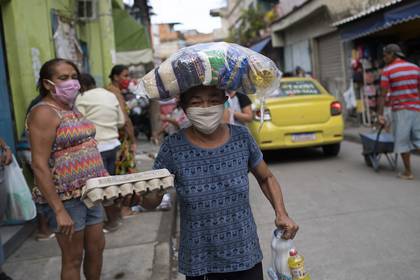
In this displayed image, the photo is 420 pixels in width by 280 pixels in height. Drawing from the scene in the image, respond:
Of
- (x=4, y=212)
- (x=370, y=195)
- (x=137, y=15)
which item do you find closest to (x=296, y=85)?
(x=370, y=195)

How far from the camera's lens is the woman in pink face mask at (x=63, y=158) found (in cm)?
274

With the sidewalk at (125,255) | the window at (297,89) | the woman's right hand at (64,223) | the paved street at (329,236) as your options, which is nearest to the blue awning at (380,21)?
the window at (297,89)

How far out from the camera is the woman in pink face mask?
2740 millimetres

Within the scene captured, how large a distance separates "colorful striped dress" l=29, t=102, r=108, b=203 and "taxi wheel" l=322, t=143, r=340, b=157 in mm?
6765

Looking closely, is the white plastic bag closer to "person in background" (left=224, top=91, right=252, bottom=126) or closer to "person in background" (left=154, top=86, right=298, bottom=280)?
"person in background" (left=154, top=86, right=298, bottom=280)

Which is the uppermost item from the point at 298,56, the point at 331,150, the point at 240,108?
the point at 298,56

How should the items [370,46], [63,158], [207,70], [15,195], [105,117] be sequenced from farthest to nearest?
[370,46]
[105,117]
[15,195]
[63,158]
[207,70]

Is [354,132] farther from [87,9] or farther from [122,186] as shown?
[122,186]

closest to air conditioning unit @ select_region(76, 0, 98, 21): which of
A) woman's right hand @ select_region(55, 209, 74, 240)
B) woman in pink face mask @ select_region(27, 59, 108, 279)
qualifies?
woman in pink face mask @ select_region(27, 59, 108, 279)

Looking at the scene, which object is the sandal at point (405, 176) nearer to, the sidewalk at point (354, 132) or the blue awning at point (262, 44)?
the sidewalk at point (354, 132)

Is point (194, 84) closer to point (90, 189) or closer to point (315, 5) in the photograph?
point (90, 189)

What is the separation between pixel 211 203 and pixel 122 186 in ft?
1.50

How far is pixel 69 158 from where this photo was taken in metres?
2.86

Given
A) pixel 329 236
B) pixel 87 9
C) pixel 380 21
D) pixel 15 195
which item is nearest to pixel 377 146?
pixel 329 236
